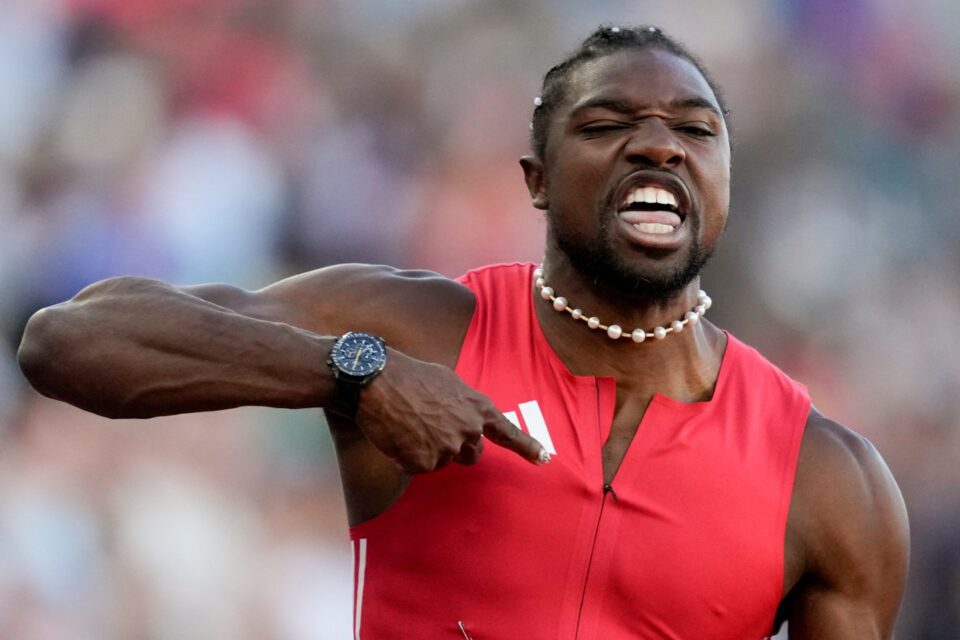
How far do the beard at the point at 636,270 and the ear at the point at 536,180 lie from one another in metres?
0.24

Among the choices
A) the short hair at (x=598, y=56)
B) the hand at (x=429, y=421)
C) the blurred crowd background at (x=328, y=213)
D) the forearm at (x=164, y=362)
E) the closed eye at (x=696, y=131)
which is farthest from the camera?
the blurred crowd background at (x=328, y=213)

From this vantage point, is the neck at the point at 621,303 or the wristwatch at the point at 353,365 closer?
the wristwatch at the point at 353,365

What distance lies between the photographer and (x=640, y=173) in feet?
10.1

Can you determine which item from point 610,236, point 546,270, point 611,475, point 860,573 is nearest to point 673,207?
point 610,236

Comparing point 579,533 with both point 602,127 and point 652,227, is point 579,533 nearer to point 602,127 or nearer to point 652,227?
point 652,227

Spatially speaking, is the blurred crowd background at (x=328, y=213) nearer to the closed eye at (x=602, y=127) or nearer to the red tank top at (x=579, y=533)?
the red tank top at (x=579, y=533)

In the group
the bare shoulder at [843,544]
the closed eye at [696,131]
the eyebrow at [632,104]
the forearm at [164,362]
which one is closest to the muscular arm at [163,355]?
the forearm at [164,362]

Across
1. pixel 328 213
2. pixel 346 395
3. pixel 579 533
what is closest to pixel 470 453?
pixel 346 395

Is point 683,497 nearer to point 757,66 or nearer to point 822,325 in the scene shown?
point 822,325

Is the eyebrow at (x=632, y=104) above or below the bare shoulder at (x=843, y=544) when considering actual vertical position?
above

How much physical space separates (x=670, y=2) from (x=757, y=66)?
506 mm

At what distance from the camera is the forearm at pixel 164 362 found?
2721 mm

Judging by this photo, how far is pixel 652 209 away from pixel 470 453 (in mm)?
793

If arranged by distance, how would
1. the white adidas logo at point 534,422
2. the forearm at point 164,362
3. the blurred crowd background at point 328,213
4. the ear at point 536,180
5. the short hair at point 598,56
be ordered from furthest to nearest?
1. the blurred crowd background at point 328,213
2. the ear at point 536,180
3. the short hair at point 598,56
4. the white adidas logo at point 534,422
5. the forearm at point 164,362
